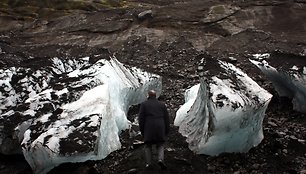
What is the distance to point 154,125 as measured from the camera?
9195 mm

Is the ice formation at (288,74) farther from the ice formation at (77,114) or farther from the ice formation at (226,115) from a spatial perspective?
the ice formation at (77,114)

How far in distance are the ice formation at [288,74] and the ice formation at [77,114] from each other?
13.3ft

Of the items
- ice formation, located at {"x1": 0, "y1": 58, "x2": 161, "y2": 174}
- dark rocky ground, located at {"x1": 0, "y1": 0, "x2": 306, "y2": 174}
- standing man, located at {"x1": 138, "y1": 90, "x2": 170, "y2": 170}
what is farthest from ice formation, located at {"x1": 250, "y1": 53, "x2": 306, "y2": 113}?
standing man, located at {"x1": 138, "y1": 90, "x2": 170, "y2": 170}

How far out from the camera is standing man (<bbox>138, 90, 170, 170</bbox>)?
30.2ft

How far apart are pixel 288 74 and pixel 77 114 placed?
6449 mm

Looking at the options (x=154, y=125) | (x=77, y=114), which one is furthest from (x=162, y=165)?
(x=77, y=114)

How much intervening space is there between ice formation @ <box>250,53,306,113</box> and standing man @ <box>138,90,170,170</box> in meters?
5.18

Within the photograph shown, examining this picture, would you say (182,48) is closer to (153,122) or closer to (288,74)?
(288,74)

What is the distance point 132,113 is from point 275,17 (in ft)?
55.5

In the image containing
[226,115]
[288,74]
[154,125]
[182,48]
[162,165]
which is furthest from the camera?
[182,48]

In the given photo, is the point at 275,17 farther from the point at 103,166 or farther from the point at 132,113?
the point at 103,166

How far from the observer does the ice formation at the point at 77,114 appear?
9.66 m

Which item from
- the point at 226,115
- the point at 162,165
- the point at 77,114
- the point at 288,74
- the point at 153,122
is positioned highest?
the point at 153,122

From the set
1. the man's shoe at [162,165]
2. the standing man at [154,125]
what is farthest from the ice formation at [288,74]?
the man's shoe at [162,165]
